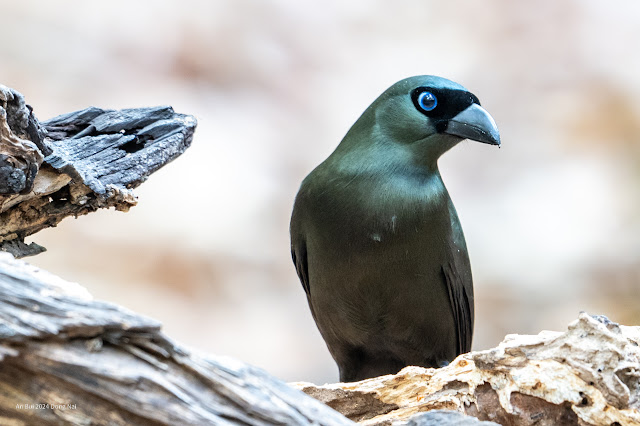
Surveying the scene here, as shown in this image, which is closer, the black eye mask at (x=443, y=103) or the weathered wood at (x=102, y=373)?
the weathered wood at (x=102, y=373)

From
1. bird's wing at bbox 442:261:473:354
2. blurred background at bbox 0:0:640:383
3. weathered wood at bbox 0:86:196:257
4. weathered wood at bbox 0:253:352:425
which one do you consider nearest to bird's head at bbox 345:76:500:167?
bird's wing at bbox 442:261:473:354

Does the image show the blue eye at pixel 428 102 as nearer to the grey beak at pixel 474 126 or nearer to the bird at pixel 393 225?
the bird at pixel 393 225

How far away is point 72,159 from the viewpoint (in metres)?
2.73

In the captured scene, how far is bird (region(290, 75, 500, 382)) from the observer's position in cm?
324

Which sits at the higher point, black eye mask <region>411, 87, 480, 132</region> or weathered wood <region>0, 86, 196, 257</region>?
black eye mask <region>411, 87, 480, 132</region>

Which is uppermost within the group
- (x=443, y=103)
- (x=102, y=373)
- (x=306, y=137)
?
(x=306, y=137)

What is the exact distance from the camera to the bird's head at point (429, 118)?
321 cm

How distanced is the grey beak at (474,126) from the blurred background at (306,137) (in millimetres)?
3190

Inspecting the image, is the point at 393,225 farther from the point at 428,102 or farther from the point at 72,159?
the point at 72,159

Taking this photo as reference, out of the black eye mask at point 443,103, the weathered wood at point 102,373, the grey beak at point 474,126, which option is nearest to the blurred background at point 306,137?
the black eye mask at point 443,103

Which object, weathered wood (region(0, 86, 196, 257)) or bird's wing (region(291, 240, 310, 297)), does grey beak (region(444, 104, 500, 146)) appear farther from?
weathered wood (region(0, 86, 196, 257))

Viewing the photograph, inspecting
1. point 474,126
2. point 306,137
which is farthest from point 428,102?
point 306,137

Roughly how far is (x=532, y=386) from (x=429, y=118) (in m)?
1.38

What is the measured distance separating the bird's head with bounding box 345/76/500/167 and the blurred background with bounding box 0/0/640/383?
117 inches
